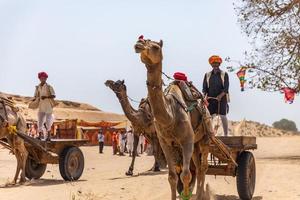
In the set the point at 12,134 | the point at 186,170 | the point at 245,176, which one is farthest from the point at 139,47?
the point at 12,134

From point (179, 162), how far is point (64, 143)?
7006mm

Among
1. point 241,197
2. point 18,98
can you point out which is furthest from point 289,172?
point 18,98

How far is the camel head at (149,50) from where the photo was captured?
7.75m

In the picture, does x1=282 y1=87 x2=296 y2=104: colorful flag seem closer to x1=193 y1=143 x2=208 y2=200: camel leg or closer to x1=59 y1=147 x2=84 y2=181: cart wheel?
x1=59 y1=147 x2=84 y2=181: cart wheel

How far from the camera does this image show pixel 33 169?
16.4m

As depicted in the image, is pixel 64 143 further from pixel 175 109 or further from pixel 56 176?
pixel 175 109

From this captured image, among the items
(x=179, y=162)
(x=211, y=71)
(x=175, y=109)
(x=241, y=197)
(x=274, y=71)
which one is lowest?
(x=241, y=197)

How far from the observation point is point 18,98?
69312mm

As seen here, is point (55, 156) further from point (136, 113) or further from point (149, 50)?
point (149, 50)

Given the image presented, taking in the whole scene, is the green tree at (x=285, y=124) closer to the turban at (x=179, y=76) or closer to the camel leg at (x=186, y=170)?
the turban at (x=179, y=76)

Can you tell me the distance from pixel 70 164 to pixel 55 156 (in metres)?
0.96

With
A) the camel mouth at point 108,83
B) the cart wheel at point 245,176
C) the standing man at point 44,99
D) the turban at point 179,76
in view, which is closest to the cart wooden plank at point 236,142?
the cart wheel at point 245,176

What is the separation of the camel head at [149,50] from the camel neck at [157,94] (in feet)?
0.40

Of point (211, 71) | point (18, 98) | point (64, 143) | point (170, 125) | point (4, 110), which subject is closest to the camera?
point (170, 125)
